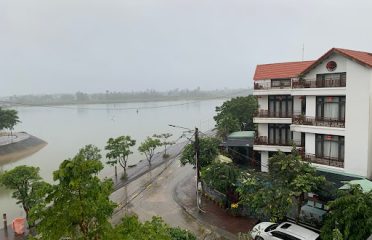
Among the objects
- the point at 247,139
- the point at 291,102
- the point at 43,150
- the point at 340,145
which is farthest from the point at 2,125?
the point at 340,145

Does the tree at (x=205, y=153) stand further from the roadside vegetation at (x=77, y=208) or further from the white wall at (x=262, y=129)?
the roadside vegetation at (x=77, y=208)

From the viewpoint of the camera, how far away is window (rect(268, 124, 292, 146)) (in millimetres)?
A: 24252

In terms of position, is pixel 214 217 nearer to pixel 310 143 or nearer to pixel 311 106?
pixel 310 143

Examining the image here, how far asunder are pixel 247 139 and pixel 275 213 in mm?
12936

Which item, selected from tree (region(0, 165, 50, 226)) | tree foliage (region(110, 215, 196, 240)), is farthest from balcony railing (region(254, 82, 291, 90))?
tree foliage (region(110, 215, 196, 240))

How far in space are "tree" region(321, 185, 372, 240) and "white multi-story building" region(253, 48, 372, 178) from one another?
5351 mm

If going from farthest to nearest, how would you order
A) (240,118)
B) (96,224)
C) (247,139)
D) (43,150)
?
1. (43,150)
2. (240,118)
3. (247,139)
4. (96,224)

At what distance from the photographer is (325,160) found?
65.5ft

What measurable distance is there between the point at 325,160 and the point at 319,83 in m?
4.77

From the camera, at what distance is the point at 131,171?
3509 cm

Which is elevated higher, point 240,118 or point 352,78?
point 352,78

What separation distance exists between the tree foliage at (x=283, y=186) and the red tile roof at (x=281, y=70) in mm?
8091

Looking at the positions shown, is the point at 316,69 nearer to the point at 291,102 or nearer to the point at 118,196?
the point at 291,102

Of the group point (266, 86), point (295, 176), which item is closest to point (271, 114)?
point (266, 86)
